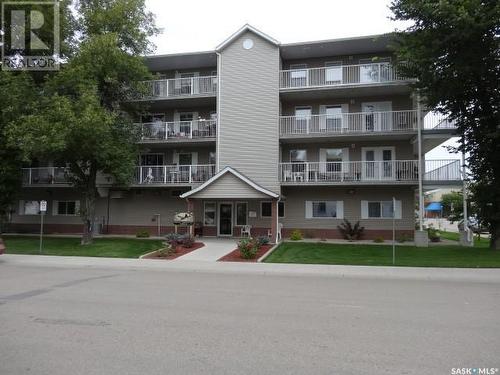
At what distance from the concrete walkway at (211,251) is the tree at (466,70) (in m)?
11.8

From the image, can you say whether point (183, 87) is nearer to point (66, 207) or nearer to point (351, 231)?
point (66, 207)

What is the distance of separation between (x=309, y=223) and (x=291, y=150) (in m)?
4.78

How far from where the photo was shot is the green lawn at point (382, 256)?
1628 cm

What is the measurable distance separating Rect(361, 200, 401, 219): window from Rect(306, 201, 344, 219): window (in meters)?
1.36

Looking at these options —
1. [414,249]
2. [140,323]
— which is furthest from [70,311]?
[414,249]

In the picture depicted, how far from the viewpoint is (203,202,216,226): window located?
28094mm

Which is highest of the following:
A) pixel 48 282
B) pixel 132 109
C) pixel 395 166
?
pixel 132 109

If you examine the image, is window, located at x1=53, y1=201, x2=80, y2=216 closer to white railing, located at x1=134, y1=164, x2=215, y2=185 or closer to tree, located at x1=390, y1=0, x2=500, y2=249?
white railing, located at x1=134, y1=164, x2=215, y2=185

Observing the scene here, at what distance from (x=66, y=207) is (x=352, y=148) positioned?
67.2 feet

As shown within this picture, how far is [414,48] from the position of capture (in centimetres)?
1958

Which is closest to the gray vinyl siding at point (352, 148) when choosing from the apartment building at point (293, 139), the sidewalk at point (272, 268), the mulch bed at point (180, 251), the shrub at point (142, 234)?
the apartment building at point (293, 139)

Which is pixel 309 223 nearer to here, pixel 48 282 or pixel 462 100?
pixel 462 100

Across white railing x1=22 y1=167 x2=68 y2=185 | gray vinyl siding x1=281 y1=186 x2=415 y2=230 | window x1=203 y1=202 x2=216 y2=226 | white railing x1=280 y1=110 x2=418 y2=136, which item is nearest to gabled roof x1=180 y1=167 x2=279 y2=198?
window x1=203 y1=202 x2=216 y2=226

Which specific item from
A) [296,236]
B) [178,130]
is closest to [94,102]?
[178,130]
